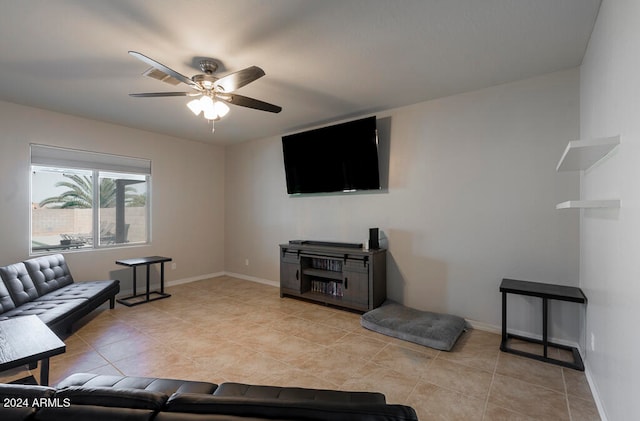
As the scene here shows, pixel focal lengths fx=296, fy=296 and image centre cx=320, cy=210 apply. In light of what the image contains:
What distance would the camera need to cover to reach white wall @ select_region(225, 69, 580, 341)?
292cm

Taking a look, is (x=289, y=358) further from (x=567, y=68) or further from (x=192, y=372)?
(x=567, y=68)

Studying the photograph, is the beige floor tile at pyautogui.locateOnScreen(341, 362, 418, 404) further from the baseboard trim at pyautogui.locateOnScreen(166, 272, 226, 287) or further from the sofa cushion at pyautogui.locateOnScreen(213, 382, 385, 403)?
Result: the baseboard trim at pyautogui.locateOnScreen(166, 272, 226, 287)

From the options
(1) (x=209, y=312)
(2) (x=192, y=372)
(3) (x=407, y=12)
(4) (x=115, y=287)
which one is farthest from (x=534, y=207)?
(4) (x=115, y=287)

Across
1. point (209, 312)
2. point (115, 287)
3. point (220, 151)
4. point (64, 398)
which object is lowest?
point (209, 312)

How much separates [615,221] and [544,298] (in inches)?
46.6

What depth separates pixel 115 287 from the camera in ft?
13.3

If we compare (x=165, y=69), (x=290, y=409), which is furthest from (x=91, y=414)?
(x=165, y=69)

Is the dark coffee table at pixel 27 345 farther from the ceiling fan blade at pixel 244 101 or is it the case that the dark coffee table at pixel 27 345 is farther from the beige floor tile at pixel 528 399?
the beige floor tile at pixel 528 399

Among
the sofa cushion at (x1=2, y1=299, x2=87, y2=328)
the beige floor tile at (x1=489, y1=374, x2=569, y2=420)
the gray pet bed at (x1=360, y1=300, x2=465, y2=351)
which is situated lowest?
the beige floor tile at (x1=489, y1=374, x2=569, y2=420)

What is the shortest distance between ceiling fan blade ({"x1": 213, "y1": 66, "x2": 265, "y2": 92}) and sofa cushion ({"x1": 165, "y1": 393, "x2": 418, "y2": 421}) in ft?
6.94

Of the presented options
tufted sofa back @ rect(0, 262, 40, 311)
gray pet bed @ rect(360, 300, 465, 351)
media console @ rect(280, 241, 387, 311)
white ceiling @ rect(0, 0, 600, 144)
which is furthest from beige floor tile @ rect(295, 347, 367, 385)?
tufted sofa back @ rect(0, 262, 40, 311)

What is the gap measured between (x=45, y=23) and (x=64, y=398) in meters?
2.61

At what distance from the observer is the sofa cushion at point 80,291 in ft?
11.0

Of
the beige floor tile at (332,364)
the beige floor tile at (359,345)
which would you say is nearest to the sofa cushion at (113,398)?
the beige floor tile at (332,364)
